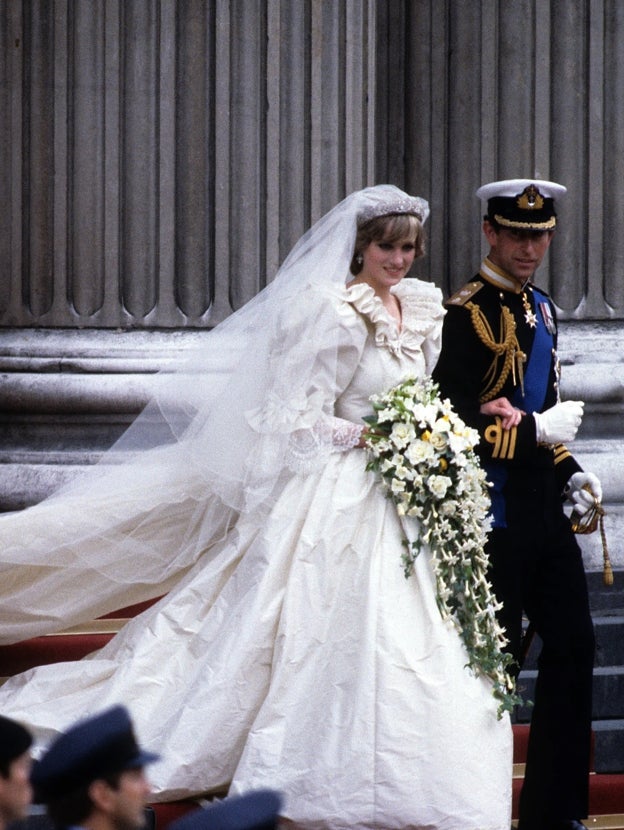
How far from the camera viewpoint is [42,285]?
723 cm

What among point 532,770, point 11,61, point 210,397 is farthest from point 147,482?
point 11,61

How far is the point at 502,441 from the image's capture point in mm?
5406

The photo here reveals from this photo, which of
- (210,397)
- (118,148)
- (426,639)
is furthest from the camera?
(118,148)

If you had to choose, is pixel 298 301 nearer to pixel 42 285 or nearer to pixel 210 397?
pixel 210 397

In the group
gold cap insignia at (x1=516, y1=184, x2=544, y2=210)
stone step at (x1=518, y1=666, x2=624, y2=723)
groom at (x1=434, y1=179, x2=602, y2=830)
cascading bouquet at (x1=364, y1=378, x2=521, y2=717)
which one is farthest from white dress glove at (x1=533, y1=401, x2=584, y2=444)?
stone step at (x1=518, y1=666, x2=624, y2=723)

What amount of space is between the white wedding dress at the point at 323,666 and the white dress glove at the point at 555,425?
0.42m

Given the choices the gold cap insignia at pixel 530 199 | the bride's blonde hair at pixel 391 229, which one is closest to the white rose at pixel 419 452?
the bride's blonde hair at pixel 391 229

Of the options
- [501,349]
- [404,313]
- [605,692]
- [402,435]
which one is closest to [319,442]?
[402,435]

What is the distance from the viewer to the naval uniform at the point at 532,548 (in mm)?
5348

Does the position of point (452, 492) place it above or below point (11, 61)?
below

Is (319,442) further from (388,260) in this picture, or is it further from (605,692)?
(605,692)

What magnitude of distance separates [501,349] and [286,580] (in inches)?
39.5

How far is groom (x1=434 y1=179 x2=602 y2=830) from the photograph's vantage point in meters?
5.35

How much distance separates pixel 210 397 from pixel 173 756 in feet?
3.86
